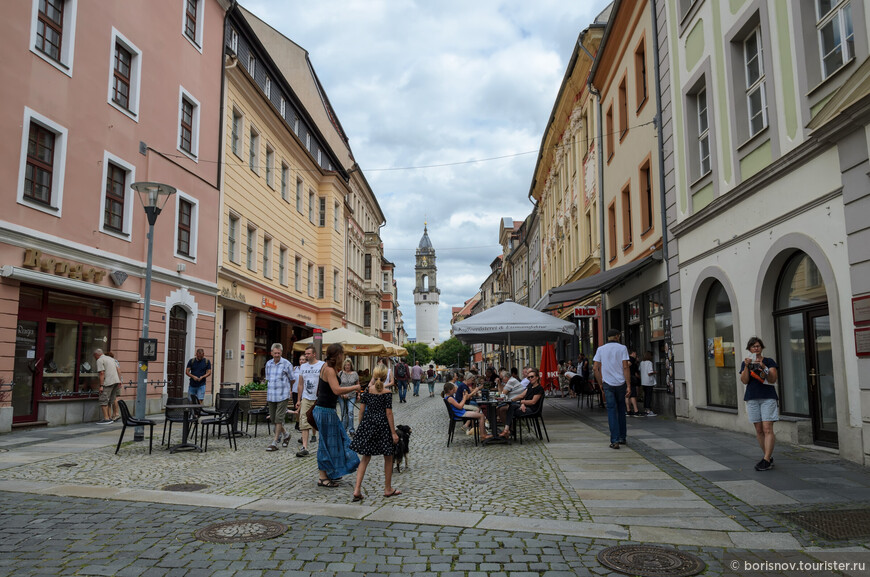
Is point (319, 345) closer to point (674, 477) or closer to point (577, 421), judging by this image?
point (577, 421)

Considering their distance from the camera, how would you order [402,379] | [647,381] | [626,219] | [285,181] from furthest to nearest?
[285,181] < [402,379] < [626,219] < [647,381]

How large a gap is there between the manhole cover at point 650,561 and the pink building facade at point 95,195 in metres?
12.0

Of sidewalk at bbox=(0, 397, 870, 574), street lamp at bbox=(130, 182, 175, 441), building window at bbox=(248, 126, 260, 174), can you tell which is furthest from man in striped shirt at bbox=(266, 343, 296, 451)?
building window at bbox=(248, 126, 260, 174)

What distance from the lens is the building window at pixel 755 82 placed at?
1082 centimetres

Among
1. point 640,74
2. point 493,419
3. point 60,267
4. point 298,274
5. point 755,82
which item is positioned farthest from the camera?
point 298,274

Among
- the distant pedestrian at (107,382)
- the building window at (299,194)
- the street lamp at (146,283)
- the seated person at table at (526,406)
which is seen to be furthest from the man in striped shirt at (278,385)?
the building window at (299,194)

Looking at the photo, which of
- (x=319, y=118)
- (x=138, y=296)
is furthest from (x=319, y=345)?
(x=319, y=118)

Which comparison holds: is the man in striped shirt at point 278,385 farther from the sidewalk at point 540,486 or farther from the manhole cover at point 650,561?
the manhole cover at point 650,561

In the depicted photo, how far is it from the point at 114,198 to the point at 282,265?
509 inches

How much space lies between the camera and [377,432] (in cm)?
710

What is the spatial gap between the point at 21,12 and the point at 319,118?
1027 inches

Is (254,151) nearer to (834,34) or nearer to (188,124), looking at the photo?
(188,124)

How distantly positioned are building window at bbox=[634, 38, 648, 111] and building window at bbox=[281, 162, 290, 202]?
16517mm

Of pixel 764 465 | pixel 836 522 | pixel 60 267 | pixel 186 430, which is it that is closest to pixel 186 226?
pixel 60 267
